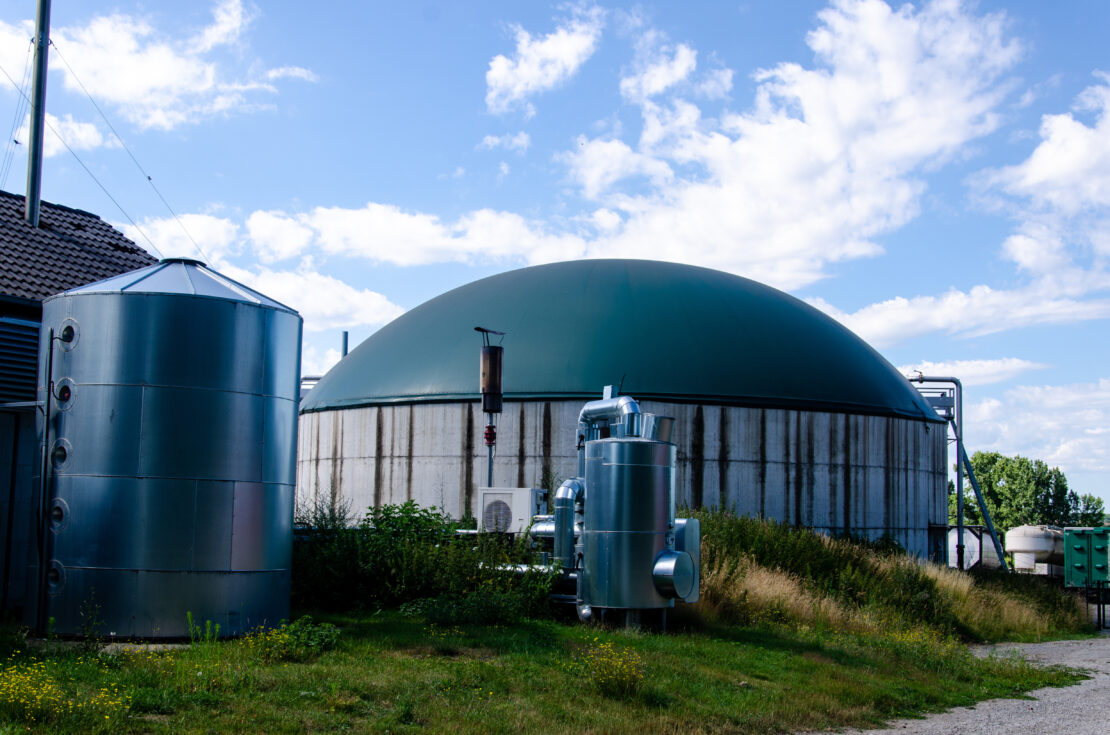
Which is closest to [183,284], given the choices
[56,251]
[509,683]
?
[56,251]

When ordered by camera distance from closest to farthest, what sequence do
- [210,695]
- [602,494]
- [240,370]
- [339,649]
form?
1. [210,695]
2. [339,649]
3. [240,370]
4. [602,494]

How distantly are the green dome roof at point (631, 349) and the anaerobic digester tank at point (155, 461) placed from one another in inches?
546

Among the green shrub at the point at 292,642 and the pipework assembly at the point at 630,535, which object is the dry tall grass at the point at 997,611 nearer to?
the pipework assembly at the point at 630,535

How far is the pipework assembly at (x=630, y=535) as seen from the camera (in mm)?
16375

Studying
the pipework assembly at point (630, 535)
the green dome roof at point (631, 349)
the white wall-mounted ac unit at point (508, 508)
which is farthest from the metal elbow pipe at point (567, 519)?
the green dome roof at point (631, 349)

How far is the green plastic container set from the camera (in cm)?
2792

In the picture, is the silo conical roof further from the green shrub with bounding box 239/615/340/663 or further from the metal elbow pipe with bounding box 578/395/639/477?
the metal elbow pipe with bounding box 578/395/639/477

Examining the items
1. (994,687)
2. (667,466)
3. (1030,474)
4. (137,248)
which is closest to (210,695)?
(667,466)

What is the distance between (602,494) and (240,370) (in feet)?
19.7

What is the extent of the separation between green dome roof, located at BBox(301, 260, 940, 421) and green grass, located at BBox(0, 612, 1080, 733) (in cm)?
1229

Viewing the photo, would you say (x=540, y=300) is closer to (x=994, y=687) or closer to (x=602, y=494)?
(x=602, y=494)

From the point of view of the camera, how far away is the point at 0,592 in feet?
50.7

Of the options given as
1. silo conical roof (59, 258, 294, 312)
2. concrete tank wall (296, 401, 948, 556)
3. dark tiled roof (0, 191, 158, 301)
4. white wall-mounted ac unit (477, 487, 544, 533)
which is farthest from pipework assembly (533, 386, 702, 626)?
dark tiled roof (0, 191, 158, 301)

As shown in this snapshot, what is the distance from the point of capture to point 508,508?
21.6 metres
